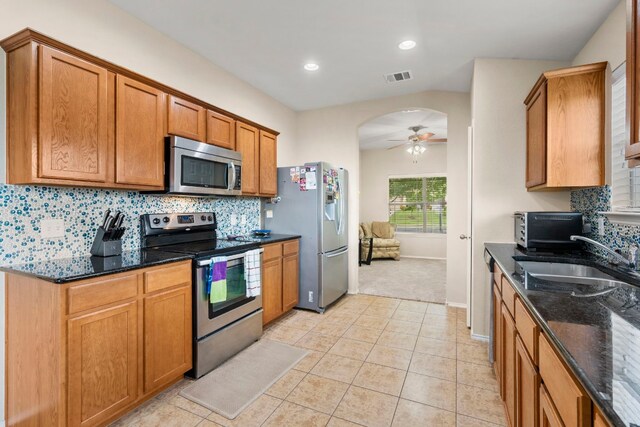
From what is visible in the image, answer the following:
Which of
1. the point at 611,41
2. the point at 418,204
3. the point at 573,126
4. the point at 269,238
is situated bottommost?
the point at 269,238

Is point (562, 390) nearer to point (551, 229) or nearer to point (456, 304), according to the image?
point (551, 229)

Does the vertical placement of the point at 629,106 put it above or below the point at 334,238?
above

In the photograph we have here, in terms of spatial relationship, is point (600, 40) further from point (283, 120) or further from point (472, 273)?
point (283, 120)

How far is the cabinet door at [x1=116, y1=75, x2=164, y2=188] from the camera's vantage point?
2.13 metres

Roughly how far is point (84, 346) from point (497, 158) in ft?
11.4

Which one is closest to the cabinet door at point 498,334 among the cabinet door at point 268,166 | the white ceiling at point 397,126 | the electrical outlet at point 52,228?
the cabinet door at point 268,166

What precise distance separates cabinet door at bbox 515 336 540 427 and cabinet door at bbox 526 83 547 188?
152cm

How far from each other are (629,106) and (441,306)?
3187mm

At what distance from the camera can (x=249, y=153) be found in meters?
3.42

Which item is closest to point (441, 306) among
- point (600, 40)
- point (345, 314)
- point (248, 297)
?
point (345, 314)

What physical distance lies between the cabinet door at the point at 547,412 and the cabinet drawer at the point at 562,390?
0.07 ft

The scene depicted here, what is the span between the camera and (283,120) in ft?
15.1

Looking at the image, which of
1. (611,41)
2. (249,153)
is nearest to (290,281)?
(249,153)

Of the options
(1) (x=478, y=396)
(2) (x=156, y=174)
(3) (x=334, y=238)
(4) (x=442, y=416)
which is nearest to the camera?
(4) (x=442, y=416)
